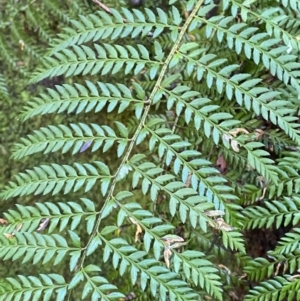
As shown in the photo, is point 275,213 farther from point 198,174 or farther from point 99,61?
point 99,61

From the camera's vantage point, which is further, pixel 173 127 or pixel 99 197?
pixel 99 197

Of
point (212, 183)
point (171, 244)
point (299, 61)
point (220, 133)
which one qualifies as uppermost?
point (299, 61)

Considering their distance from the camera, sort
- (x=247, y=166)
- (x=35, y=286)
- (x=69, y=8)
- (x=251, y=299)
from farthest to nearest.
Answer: (x=69, y=8) → (x=247, y=166) → (x=251, y=299) → (x=35, y=286)

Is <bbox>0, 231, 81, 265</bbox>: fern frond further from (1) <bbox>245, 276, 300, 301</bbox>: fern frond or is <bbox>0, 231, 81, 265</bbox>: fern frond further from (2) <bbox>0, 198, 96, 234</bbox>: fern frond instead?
(1) <bbox>245, 276, 300, 301</bbox>: fern frond

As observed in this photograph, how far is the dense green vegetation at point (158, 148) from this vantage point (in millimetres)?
1604

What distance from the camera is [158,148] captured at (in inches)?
68.9

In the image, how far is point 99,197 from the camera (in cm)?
228

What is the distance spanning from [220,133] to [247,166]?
0.86 feet

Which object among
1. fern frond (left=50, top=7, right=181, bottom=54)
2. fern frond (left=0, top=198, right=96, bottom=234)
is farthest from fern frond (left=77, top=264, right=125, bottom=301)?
fern frond (left=50, top=7, right=181, bottom=54)

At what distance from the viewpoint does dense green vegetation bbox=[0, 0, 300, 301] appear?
160 cm

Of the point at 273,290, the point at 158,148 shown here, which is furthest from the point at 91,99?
the point at 273,290

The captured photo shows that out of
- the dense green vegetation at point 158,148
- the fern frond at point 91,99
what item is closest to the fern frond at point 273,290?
the dense green vegetation at point 158,148

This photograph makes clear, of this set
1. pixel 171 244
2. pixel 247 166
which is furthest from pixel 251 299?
pixel 247 166

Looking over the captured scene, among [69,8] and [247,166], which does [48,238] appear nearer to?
[247,166]
